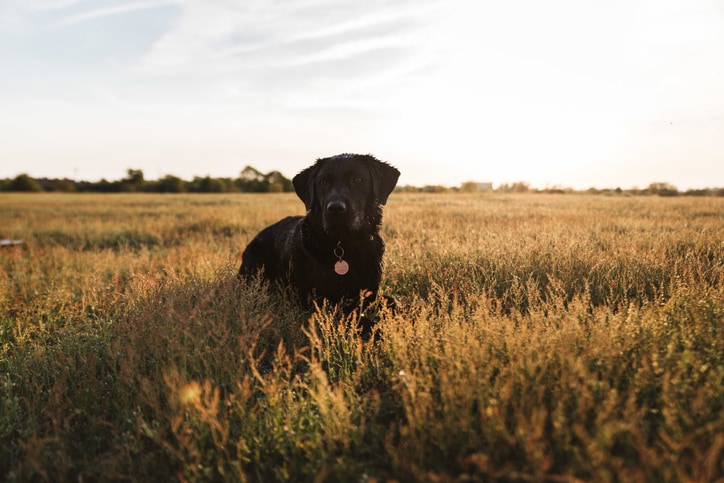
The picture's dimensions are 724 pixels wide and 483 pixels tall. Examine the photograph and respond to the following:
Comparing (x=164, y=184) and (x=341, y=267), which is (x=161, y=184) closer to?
(x=164, y=184)

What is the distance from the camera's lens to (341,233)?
4.20 m

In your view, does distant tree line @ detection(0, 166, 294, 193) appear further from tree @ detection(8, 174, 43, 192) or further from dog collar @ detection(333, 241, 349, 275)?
dog collar @ detection(333, 241, 349, 275)

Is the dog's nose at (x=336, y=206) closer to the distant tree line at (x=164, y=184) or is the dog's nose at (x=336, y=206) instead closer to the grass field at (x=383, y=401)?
the grass field at (x=383, y=401)

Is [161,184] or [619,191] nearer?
[619,191]

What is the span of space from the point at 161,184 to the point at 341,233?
7926 cm

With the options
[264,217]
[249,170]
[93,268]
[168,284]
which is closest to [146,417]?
[168,284]

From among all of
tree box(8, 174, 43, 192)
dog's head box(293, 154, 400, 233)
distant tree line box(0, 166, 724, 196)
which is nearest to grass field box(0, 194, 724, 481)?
dog's head box(293, 154, 400, 233)

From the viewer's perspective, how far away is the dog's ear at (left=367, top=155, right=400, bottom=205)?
458cm

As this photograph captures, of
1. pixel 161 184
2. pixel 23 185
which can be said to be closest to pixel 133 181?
pixel 161 184

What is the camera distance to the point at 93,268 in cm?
755

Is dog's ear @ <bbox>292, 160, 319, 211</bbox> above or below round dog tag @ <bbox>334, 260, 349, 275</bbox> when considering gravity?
above

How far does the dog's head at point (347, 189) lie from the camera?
404 centimetres

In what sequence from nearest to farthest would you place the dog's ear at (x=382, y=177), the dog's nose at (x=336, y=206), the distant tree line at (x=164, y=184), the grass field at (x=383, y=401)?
1. the grass field at (x=383, y=401)
2. the dog's nose at (x=336, y=206)
3. the dog's ear at (x=382, y=177)
4. the distant tree line at (x=164, y=184)

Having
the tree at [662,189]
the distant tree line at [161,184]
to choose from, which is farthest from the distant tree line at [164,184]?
the tree at [662,189]
